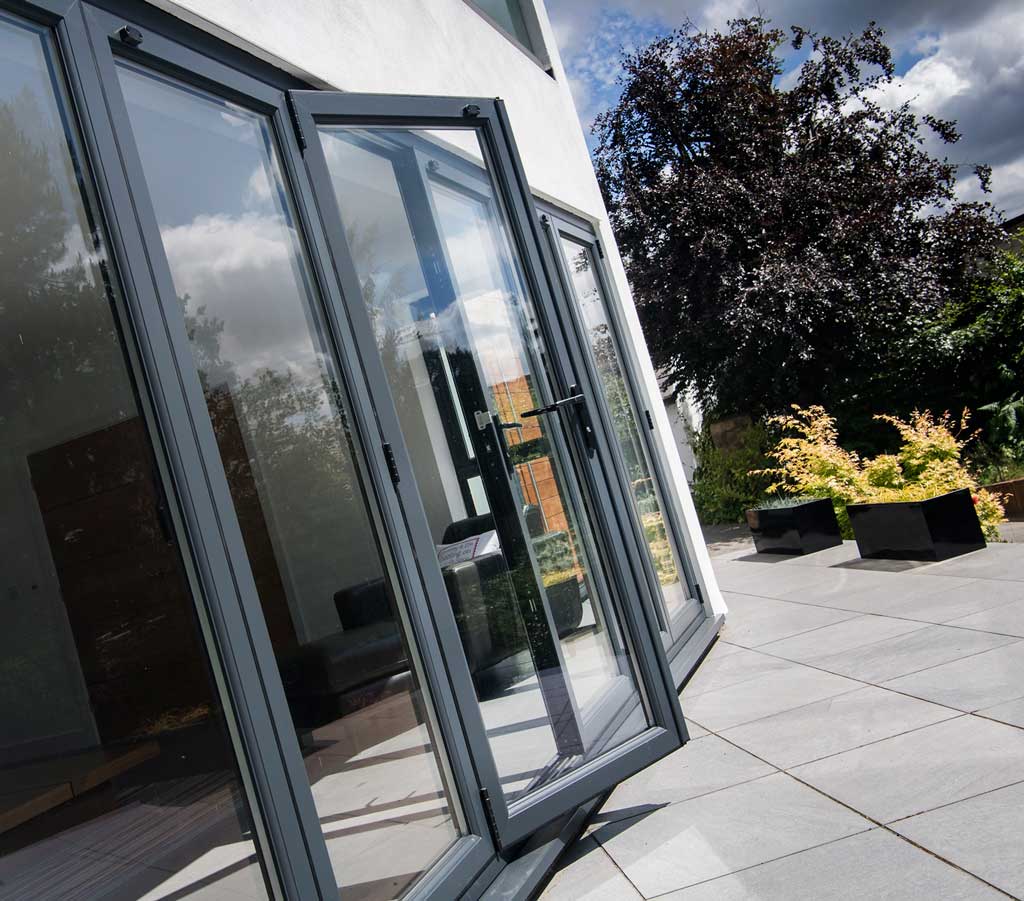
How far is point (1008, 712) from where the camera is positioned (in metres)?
2.56

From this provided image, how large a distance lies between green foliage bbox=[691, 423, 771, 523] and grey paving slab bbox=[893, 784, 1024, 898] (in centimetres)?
888

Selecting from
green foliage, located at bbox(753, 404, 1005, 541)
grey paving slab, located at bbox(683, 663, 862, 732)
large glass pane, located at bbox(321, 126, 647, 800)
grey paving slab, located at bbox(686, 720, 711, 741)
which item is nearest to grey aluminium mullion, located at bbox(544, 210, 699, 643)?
grey paving slab, located at bbox(683, 663, 862, 732)

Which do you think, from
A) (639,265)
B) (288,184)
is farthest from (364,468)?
(639,265)

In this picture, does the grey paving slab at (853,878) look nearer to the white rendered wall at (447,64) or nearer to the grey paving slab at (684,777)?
the grey paving slab at (684,777)

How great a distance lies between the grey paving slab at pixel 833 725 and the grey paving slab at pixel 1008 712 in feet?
0.33

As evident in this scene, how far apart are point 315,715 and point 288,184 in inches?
50.6

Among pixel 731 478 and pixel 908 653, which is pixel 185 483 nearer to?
pixel 908 653

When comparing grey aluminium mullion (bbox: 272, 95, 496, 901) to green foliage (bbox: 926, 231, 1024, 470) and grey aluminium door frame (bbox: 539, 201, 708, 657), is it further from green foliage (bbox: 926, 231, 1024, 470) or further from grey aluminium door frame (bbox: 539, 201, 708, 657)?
green foliage (bbox: 926, 231, 1024, 470)

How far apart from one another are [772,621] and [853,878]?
2934mm

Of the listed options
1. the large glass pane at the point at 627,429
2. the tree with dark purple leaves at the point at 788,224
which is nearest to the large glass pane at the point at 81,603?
the large glass pane at the point at 627,429

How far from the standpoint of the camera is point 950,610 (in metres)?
3.94

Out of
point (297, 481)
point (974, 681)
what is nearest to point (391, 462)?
point (297, 481)

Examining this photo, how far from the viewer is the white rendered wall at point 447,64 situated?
7.80 feet

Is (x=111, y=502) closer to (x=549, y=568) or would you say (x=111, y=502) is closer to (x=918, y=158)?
(x=549, y=568)
